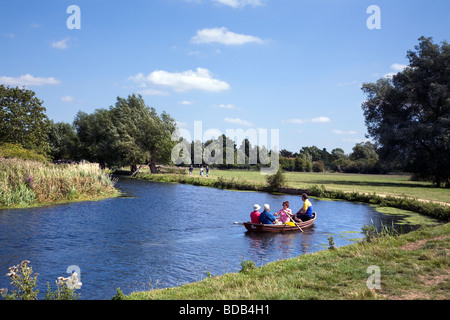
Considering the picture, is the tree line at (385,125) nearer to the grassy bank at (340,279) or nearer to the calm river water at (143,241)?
the calm river water at (143,241)

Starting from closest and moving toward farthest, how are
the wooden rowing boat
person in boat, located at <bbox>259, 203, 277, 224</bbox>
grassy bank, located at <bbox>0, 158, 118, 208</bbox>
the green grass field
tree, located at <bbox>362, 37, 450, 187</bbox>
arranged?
1. the wooden rowing boat
2. person in boat, located at <bbox>259, 203, 277, 224</bbox>
3. grassy bank, located at <bbox>0, 158, 118, 208</bbox>
4. the green grass field
5. tree, located at <bbox>362, 37, 450, 187</bbox>

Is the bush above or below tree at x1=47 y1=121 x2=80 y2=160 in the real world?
below

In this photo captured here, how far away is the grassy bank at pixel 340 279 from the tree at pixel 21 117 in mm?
46768

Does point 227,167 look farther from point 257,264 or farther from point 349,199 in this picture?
point 257,264

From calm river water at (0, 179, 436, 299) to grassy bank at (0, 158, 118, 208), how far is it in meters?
1.76

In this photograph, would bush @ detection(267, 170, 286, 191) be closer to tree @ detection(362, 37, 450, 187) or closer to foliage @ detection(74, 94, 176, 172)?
tree @ detection(362, 37, 450, 187)

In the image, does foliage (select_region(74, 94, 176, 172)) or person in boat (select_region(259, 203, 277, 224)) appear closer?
person in boat (select_region(259, 203, 277, 224))

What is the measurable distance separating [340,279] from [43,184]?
2458 cm

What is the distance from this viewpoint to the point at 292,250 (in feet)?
53.6

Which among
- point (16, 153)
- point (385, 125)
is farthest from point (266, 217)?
point (385, 125)

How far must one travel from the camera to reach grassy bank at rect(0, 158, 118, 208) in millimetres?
26156

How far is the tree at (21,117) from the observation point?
48750mm

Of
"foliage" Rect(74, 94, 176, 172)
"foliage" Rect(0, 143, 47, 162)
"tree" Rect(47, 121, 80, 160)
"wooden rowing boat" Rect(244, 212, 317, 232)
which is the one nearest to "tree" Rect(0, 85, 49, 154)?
"foliage" Rect(0, 143, 47, 162)

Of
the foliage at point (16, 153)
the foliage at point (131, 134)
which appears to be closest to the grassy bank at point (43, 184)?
the foliage at point (16, 153)
